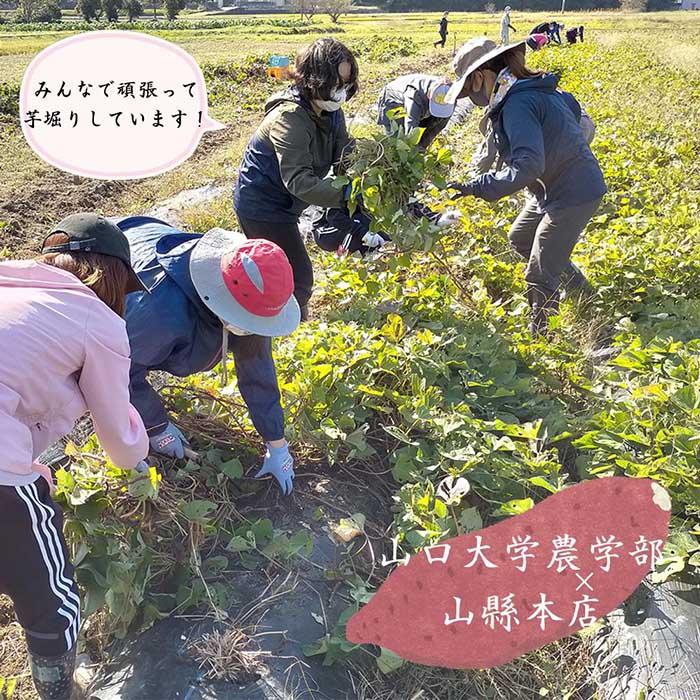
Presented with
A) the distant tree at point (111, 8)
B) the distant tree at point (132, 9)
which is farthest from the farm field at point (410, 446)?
the distant tree at point (132, 9)

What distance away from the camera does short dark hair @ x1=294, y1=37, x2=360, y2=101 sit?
275 cm

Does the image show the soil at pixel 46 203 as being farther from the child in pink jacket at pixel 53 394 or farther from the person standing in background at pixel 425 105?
the child in pink jacket at pixel 53 394

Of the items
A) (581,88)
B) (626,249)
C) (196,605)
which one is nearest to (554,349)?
(626,249)

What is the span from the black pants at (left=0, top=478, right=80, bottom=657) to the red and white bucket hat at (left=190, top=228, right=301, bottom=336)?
65cm

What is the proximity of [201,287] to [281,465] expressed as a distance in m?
0.69

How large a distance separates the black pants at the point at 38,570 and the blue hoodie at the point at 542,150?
230 cm

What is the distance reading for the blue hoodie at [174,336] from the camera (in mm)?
1934

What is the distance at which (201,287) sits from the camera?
1.90m

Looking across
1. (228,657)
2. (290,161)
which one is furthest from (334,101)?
(228,657)

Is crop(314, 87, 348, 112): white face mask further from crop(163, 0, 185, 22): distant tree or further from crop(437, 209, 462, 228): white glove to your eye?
crop(163, 0, 185, 22): distant tree

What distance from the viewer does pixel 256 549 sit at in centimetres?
206

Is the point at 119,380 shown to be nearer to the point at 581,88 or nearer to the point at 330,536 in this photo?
the point at 330,536

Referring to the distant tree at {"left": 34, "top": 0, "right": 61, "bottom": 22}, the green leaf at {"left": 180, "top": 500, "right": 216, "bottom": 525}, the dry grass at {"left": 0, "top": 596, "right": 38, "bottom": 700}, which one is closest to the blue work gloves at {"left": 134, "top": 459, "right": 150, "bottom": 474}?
the green leaf at {"left": 180, "top": 500, "right": 216, "bottom": 525}

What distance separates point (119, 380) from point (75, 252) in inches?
12.6
